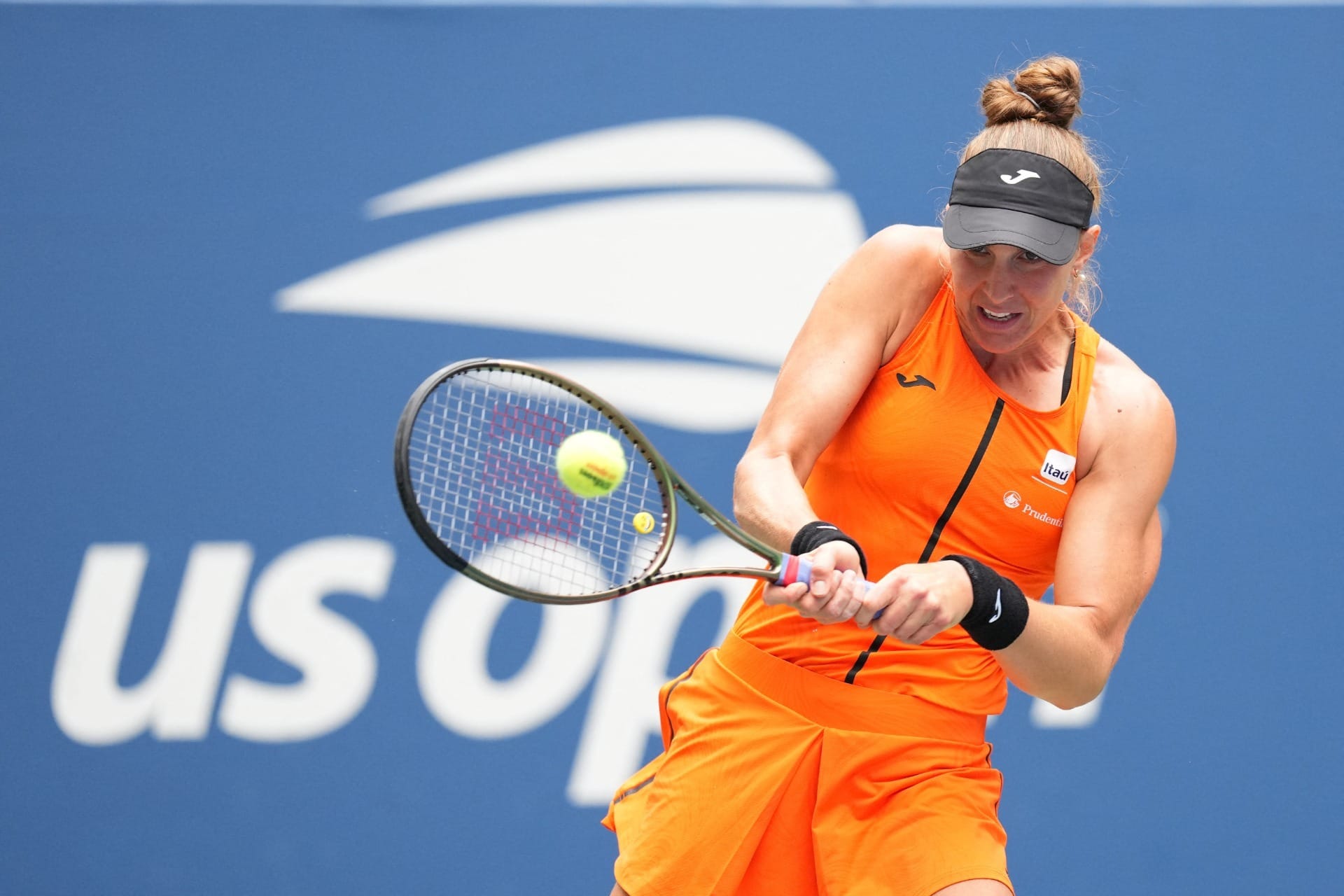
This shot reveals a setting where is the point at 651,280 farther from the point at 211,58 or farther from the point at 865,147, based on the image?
the point at 211,58

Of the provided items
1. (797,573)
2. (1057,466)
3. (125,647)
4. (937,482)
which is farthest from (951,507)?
(125,647)

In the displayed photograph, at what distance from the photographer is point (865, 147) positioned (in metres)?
4.03

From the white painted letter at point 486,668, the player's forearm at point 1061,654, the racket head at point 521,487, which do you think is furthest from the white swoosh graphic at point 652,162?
the player's forearm at point 1061,654

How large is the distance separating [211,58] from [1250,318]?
301 cm

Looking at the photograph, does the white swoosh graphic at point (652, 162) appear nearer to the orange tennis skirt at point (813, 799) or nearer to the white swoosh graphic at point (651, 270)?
the white swoosh graphic at point (651, 270)

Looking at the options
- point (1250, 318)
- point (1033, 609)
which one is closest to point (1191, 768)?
point (1250, 318)

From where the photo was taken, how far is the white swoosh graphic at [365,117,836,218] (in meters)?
4.01

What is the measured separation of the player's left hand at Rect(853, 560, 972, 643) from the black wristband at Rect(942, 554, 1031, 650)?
0.03m

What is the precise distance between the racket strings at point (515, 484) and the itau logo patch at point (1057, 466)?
29.4 inches

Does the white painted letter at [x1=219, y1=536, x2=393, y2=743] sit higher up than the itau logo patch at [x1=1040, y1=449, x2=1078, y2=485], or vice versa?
the itau logo patch at [x1=1040, y1=449, x2=1078, y2=485]

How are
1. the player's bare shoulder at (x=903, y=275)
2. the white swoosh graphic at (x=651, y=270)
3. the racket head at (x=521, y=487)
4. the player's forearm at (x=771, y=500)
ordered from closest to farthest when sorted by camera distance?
the racket head at (x=521, y=487), the player's forearm at (x=771, y=500), the player's bare shoulder at (x=903, y=275), the white swoosh graphic at (x=651, y=270)

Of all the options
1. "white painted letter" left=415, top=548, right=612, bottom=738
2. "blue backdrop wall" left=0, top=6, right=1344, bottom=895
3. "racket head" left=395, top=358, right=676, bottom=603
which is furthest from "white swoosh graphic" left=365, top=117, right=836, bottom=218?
"white painted letter" left=415, top=548, right=612, bottom=738

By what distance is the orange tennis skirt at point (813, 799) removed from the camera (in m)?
2.23

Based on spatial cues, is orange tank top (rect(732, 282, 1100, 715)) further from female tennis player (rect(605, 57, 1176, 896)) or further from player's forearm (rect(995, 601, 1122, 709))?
player's forearm (rect(995, 601, 1122, 709))
